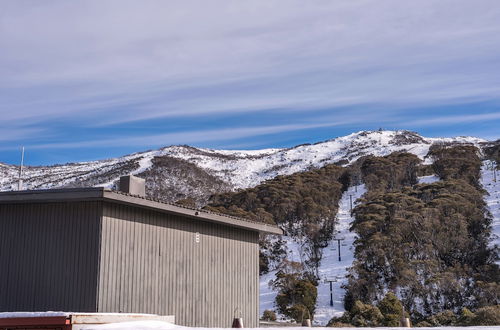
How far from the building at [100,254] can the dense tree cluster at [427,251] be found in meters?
15.3

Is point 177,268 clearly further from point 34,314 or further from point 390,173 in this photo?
point 390,173

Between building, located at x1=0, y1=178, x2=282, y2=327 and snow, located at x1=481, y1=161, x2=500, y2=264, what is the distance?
66.7ft

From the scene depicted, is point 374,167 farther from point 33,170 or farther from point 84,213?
point 33,170

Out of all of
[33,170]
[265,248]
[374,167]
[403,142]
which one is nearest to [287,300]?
[265,248]

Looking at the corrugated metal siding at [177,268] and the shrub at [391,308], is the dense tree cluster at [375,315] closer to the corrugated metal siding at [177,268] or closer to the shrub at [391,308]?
the shrub at [391,308]

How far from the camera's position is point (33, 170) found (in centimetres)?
8862

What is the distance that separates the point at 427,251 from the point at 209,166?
A: 47.3 m

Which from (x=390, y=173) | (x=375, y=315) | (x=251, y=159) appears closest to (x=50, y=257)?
(x=375, y=315)

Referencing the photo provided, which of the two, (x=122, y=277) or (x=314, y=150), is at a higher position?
(x=314, y=150)

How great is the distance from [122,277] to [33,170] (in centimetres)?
8292

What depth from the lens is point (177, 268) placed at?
1299cm

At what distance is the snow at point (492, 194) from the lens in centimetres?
3109

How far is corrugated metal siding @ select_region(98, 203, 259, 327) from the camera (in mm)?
11453

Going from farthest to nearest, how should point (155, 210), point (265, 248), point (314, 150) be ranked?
point (314, 150), point (265, 248), point (155, 210)
